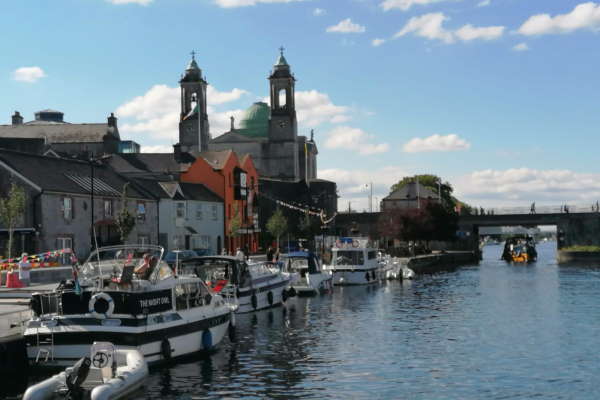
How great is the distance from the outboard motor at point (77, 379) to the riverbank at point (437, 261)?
72434mm

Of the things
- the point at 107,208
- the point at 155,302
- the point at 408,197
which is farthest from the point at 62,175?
the point at 408,197

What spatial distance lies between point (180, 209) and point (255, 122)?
300 ft

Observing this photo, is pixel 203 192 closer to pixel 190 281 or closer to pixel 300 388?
pixel 190 281

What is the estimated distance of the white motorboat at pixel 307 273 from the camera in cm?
5672

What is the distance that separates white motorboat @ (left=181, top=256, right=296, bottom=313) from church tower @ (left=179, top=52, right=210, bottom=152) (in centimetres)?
11294

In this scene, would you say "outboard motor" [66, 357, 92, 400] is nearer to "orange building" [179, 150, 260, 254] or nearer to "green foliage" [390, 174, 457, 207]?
"orange building" [179, 150, 260, 254]

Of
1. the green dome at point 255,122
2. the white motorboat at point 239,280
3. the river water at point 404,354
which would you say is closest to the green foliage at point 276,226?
the river water at point 404,354

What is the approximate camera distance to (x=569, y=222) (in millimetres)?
135000

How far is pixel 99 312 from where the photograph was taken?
26234mm

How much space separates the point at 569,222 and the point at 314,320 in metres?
102

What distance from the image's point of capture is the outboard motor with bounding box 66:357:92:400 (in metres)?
21.2

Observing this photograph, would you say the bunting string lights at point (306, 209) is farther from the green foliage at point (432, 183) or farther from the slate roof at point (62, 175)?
the green foliage at point (432, 183)

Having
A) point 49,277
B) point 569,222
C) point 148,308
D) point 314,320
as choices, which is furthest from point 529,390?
point 569,222

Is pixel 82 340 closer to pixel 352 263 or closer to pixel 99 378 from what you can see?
pixel 99 378
